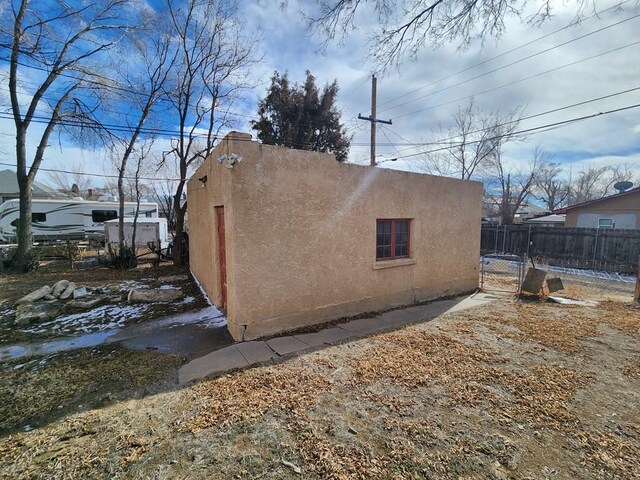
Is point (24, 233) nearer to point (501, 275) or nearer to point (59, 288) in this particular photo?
point (59, 288)

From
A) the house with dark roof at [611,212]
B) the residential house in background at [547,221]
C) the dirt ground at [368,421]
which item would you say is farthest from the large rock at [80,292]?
the residential house in background at [547,221]

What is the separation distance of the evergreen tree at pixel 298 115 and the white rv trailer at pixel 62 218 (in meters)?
10.8

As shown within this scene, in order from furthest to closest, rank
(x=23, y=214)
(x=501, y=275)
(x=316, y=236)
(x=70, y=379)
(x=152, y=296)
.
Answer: (x=23, y=214), (x=501, y=275), (x=152, y=296), (x=316, y=236), (x=70, y=379)

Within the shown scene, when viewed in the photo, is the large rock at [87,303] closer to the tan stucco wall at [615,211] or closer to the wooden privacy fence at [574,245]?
the wooden privacy fence at [574,245]

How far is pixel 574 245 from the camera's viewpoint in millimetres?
13695

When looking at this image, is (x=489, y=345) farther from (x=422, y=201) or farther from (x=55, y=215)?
(x=55, y=215)

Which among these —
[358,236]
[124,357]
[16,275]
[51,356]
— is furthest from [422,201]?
[16,275]

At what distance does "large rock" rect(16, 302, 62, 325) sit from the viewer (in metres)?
5.98

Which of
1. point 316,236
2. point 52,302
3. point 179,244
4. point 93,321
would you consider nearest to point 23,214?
point 179,244

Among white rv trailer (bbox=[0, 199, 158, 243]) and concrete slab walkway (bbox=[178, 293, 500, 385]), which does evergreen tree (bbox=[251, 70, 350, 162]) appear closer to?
white rv trailer (bbox=[0, 199, 158, 243])

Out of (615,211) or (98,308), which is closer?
(98,308)

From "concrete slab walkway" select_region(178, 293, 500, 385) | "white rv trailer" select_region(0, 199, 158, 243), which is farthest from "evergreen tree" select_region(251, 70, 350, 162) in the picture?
"concrete slab walkway" select_region(178, 293, 500, 385)

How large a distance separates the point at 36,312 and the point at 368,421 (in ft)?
24.5

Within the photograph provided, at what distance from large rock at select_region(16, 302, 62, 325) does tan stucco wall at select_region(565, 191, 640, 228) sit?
2305cm
